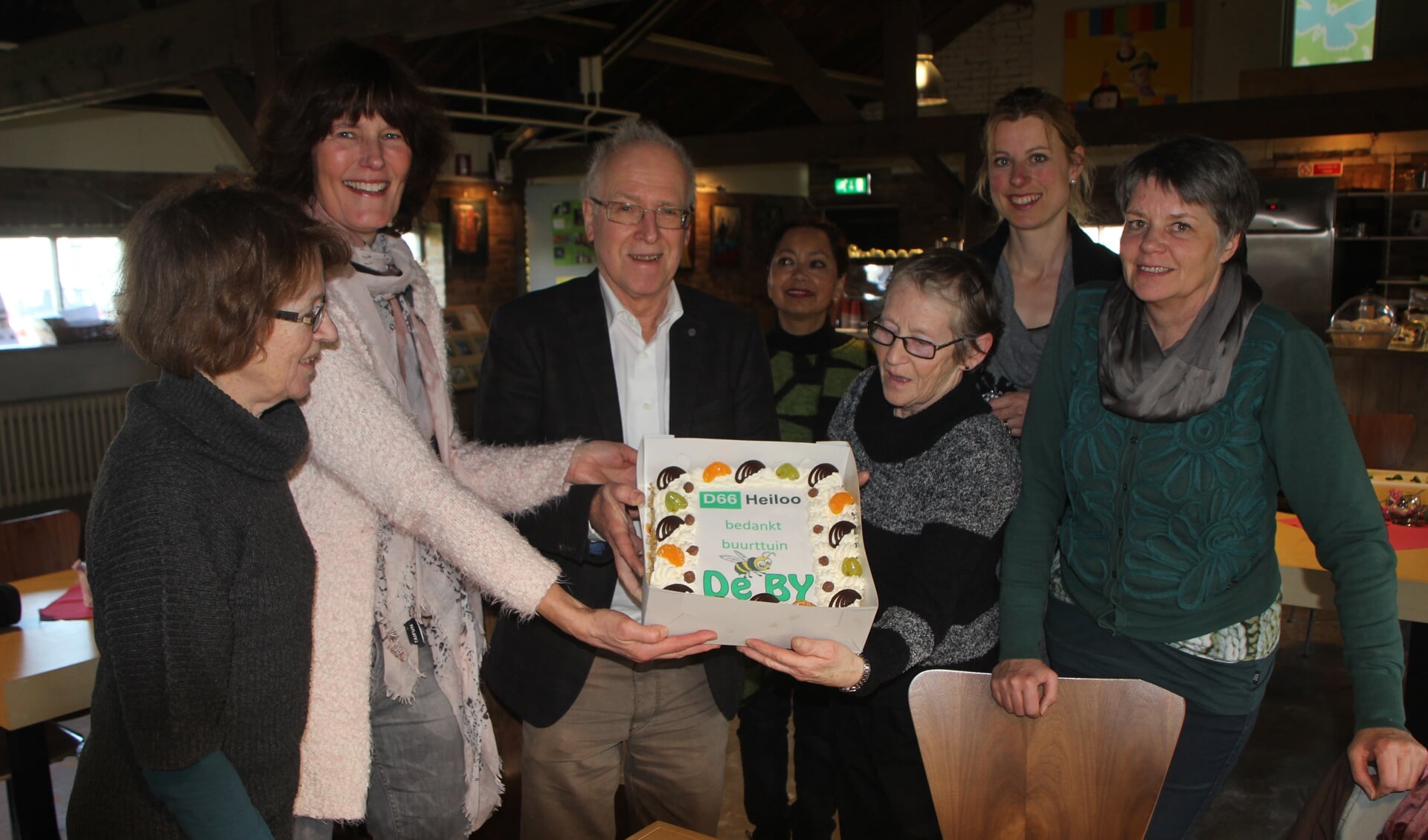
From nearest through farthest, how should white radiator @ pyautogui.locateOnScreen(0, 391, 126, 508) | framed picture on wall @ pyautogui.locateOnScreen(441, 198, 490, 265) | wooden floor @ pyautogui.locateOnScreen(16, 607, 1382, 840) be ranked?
wooden floor @ pyautogui.locateOnScreen(16, 607, 1382, 840) < white radiator @ pyautogui.locateOnScreen(0, 391, 126, 508) < framed picture on wall @ pyautogui.locateOnScreen(441, 198, 490, 265)

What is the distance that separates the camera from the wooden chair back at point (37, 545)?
3252 mm

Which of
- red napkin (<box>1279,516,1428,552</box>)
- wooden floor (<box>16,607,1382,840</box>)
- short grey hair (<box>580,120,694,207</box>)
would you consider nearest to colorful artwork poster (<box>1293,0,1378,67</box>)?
wooden floor (<box>16,607,1382,840</box>)

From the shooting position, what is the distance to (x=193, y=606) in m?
1.25

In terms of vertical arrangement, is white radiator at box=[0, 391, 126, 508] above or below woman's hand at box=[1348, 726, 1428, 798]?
below

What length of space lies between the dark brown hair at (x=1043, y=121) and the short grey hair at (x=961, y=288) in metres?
0.48

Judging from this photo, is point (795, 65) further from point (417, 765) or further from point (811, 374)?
point (417, 765)

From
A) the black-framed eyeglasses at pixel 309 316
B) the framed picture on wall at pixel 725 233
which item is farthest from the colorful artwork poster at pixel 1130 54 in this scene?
the black-framed eyeglasses at pixel 309 316

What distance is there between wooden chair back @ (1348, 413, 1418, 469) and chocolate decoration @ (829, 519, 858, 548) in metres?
4.14

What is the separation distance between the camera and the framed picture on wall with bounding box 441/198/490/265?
36.9 ft

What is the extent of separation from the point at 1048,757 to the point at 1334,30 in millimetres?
11408

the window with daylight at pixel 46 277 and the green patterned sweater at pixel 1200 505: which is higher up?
the window with daylight at pixel 46 277

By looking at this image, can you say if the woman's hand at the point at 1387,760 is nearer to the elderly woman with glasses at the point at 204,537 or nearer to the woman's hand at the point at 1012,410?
the woman's hand at the point at 1012,410

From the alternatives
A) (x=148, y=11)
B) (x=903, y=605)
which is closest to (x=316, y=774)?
(x=903, y=605)

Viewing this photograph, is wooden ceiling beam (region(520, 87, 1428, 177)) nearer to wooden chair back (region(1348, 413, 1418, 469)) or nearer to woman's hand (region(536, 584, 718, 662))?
wooden chair back (region(1348, 413, 1418, 469))
